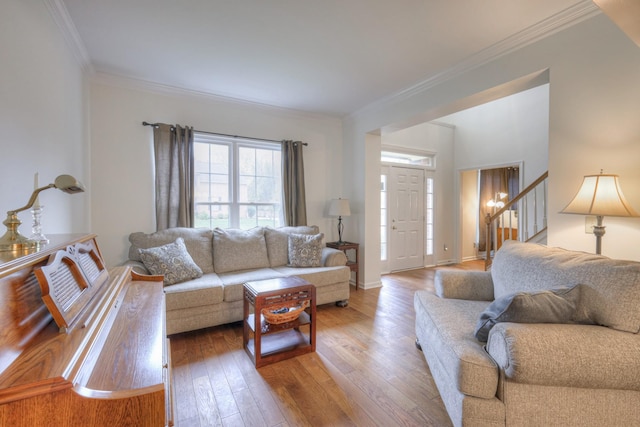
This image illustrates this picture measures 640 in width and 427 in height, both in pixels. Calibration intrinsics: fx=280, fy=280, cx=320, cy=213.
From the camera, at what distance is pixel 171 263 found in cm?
266

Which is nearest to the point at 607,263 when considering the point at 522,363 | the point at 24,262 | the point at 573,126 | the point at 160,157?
the point at 522,363

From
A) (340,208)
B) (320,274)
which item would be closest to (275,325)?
(320,274)

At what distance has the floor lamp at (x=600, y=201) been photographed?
1.73m

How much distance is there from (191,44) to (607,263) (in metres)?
3.19

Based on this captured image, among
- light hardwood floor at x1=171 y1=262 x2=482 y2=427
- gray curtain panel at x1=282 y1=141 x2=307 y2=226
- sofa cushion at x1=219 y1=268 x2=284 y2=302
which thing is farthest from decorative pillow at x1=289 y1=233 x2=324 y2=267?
light hardwood floor at x1=171 y1=262 x2=482 y2=427

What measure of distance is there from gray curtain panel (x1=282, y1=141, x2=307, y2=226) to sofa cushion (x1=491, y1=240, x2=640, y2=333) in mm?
2640

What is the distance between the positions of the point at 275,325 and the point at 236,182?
210 cm

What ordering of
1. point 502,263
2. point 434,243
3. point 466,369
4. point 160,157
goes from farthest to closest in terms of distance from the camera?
1. point 434,243
2. point 160,157
3. point 502,263
4. point 466,369

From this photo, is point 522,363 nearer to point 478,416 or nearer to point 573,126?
point 478,416

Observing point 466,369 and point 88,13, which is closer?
point 466,369

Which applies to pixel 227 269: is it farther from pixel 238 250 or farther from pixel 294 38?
pixel 294 38

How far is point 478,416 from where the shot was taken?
50.1 inches

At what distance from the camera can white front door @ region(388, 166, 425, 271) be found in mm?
5062

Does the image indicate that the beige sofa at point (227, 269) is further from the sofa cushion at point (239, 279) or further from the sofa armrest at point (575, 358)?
the sofa armrest at point (575, 358)
